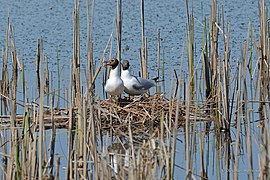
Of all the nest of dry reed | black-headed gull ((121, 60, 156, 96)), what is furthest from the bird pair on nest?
the nest of dry reed

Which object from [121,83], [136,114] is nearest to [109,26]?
[121,83]

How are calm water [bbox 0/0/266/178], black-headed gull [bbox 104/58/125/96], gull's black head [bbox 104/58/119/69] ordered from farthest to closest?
calm water [bbox 0/0/266/178] → gull's black head [bbox 104/58/119/69] → black-headed gull [bbox 104/58/125/96]

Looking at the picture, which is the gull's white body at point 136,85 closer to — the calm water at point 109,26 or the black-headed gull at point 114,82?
the black-headed gull at point 114,82

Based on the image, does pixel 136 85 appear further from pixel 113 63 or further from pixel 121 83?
pixel 113 63

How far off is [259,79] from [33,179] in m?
3.86

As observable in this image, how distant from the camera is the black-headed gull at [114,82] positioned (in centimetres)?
754

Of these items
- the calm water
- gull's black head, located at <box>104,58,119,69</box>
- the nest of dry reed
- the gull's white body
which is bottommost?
the nest of dry reed

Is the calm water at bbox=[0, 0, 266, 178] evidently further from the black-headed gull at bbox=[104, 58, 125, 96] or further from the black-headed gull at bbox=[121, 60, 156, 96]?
the black-headed gull at bbox=[104, 58, 125, 96]

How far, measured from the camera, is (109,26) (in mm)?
12461

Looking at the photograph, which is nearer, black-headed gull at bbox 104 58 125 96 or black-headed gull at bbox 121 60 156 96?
black-headed gull at bbox 104 58 125 96

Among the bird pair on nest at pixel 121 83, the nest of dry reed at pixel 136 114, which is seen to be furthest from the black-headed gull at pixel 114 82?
the nest of dry reed at pixel 136 114

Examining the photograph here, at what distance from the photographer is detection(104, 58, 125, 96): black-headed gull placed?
7.54 meters

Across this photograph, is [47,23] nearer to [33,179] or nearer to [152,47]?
[152,47]

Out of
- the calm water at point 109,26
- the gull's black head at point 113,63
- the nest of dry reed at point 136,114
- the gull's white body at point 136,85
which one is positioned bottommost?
the nest of dry reed at point 136,114
